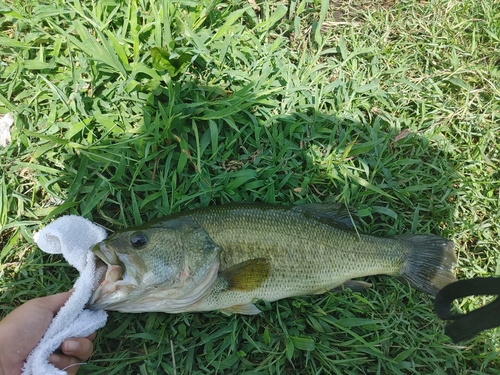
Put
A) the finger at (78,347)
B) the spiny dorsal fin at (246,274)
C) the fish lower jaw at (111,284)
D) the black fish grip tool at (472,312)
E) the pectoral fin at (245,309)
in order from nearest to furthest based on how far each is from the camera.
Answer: the black fish grip tool at (472,312) < the fish lower jaw at (111,284) < the finger at (78,347) < the spiny dorsal fin at (246,274) < the pectoral fin at (245,309)

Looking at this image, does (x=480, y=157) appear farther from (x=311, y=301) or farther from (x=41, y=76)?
(x=41, y=76)

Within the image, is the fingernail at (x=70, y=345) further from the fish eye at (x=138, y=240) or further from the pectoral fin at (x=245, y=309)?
the pectoral fin at (x=245, y=309)

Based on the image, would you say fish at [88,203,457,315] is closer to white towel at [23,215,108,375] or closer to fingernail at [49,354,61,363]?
white towel at [23,215,108,375]

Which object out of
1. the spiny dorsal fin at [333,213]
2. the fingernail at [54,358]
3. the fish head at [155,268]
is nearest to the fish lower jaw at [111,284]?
the fish head at [155,268]

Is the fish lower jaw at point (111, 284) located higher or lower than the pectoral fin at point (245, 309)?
higher

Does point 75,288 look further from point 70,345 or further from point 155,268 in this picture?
point 155,268
